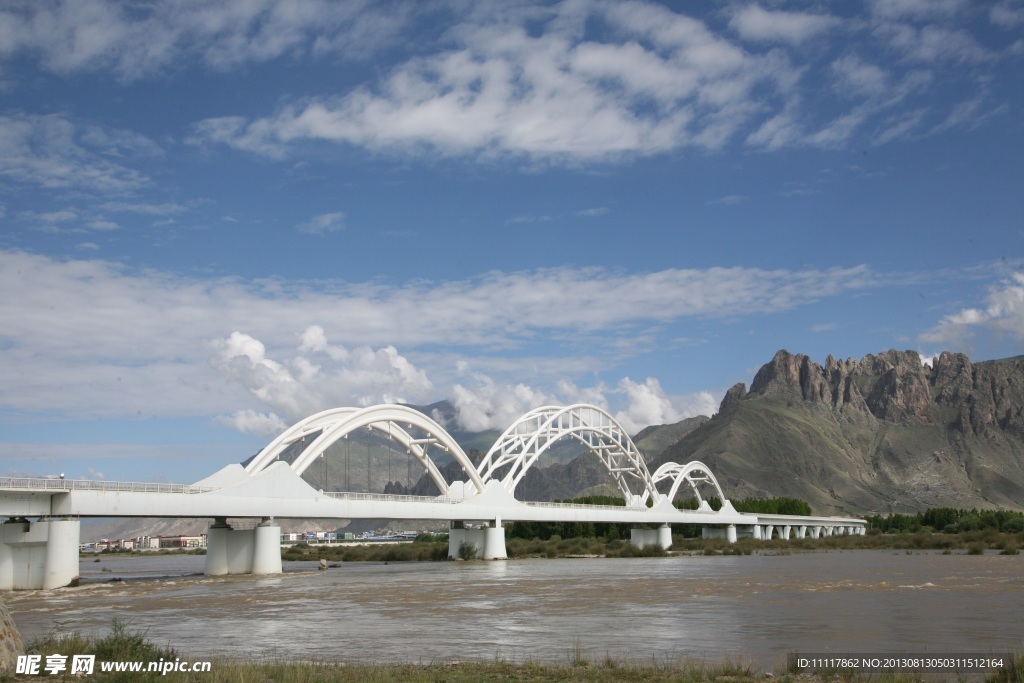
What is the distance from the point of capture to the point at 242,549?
5759 centimetres

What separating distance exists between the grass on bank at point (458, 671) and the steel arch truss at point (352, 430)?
42.5 metres

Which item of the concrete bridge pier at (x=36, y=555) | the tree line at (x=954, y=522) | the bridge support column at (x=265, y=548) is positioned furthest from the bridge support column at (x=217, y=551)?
the tree line at (x=954, y=522)

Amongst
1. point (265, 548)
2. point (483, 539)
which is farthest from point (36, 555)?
point (483, 539)

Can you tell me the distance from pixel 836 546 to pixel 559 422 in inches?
1721

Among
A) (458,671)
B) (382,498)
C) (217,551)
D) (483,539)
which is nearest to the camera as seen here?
(458,671)

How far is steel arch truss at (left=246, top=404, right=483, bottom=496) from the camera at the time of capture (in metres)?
61.8

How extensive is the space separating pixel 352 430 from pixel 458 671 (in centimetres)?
5598

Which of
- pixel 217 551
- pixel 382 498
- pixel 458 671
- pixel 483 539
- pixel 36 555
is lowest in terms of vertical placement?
pixel 483 539

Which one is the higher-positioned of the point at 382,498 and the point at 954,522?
the point at 382,498

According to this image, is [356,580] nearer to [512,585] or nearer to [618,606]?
[512,585]

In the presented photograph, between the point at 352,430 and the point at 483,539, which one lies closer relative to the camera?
the point at 352,430

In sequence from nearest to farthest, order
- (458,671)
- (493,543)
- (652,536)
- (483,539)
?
(458,671) → (493,543) → (483,539) → (652,536)

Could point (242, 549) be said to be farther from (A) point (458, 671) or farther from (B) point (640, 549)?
(B) point (640, 549)

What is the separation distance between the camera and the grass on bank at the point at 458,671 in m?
15.1
